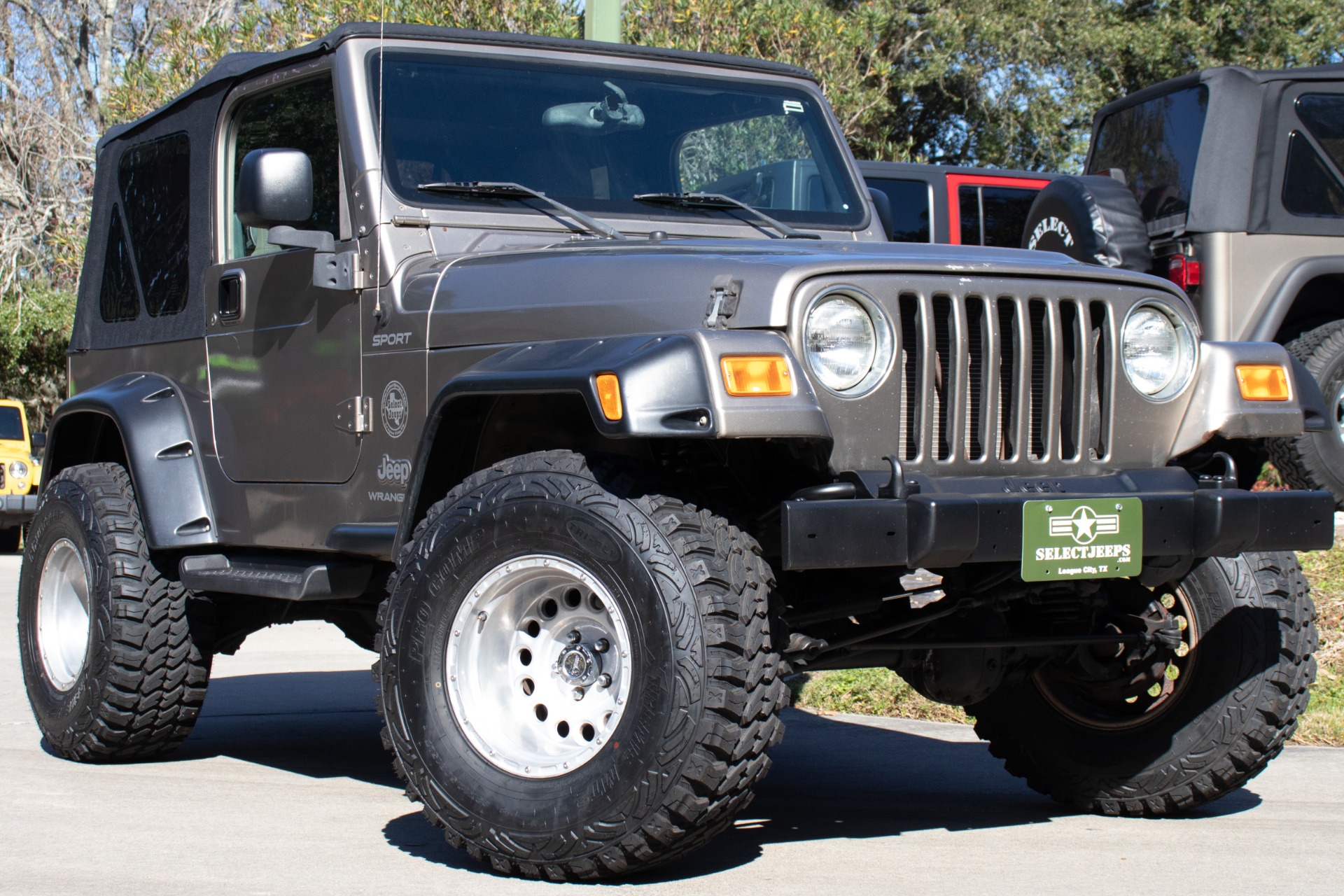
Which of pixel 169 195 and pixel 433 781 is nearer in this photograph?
pixel 433 781

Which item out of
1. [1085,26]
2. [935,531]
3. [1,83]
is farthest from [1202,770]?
[1,83]

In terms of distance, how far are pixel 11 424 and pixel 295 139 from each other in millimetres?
13759

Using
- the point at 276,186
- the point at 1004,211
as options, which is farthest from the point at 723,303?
the point at 1004,211

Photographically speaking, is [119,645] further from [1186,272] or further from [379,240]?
[1186,272]

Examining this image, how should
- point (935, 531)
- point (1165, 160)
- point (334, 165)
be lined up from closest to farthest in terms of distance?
point (935, 531) < point (334, 165) < point (1165, 160)

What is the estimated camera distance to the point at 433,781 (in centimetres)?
396

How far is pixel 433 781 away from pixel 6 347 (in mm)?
20037

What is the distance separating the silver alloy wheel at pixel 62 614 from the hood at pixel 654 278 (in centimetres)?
222

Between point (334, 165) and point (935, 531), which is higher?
point (334, 165)

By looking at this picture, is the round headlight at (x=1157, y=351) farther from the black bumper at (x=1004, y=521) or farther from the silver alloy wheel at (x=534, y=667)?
the silver alloy wheel at (x=534, y=667)

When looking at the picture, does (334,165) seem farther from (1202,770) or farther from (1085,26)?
(1085,26)

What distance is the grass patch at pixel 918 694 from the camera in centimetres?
664

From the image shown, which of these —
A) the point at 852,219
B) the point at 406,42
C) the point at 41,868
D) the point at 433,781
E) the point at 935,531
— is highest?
the point at 406,42

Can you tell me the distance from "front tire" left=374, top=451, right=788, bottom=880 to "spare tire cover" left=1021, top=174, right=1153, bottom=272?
505cm
